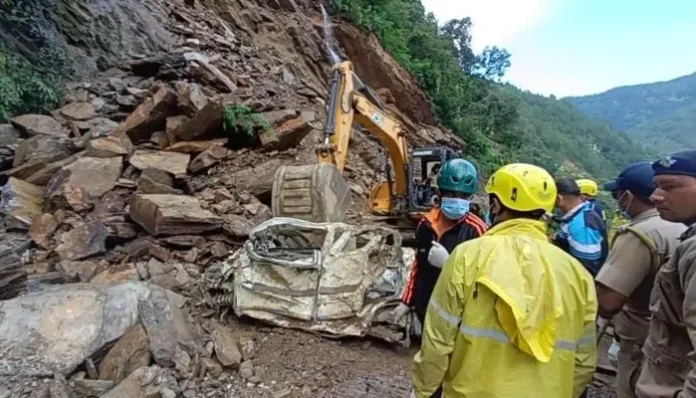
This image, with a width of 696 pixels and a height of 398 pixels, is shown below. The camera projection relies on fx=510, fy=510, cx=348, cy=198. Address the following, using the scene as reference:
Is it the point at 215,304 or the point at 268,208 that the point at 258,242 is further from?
the point at 268,208

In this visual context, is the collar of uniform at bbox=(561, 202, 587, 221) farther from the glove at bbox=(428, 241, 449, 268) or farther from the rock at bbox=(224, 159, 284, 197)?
the rock at bbox=(224, 159, 284, 197)

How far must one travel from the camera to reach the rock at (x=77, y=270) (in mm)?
4592

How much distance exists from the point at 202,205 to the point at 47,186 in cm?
198

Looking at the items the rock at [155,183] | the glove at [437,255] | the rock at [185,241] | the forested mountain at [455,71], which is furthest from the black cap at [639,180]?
the forested mountain at [455,71]

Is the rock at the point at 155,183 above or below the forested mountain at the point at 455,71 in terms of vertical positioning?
below

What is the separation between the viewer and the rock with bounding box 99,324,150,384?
10.2 ft

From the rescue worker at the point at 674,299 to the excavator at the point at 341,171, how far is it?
367cm

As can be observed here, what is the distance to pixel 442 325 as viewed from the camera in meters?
1.66

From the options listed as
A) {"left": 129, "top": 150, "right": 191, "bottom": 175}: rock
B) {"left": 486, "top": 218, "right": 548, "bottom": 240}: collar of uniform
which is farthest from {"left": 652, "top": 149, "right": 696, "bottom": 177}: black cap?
{"left": 129, "top": 150, "right": 191, "bottom": 175}: rock

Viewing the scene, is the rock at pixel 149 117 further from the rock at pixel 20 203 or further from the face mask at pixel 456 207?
the face mask at pixel 456 207

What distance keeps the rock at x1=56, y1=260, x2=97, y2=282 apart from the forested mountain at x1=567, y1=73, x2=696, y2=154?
60556mm

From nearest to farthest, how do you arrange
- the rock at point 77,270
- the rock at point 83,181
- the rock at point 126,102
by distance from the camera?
the rock at point 77,270, the rock at point 83,181, the rock at point 126,102

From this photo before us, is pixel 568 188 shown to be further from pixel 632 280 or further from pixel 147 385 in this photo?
pixel 147 385

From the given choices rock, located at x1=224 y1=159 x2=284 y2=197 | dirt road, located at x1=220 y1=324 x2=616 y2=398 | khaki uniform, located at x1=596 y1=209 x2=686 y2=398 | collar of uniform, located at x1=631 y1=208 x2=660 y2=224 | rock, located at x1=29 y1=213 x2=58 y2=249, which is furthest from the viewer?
rock, located at x1=224 y1=159 x2=284 y2=197
